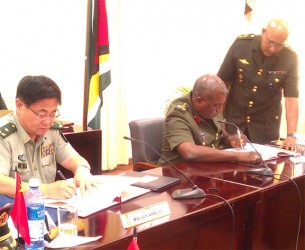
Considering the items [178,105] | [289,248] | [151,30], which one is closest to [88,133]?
[178,105]

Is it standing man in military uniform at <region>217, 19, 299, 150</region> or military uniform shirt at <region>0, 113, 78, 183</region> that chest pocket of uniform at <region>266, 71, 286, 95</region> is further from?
military uniform shirt at <region>0, 113, 78, 183</region>

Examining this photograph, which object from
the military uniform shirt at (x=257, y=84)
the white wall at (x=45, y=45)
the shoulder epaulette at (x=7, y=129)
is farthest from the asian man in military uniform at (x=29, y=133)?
the white wall at (x=45, y=45)

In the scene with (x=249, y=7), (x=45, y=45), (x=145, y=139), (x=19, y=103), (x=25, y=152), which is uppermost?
(x=249, y=7)

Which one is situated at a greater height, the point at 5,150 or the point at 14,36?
the point at 14,36

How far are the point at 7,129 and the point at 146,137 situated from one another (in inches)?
38.8

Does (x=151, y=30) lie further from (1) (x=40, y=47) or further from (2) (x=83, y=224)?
(2) (x=83, y=224)

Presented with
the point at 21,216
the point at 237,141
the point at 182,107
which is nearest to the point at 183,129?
the point at 182,107

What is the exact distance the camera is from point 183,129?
2.30m

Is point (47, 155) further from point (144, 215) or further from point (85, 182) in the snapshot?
point (144, 215)

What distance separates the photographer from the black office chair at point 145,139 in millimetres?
2510

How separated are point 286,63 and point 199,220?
1.69 metres

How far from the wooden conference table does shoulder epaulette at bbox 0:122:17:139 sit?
0.54 meters

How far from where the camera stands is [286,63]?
9.36ft

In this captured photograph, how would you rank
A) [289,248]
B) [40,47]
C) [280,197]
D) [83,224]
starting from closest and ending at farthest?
[83,224] < [280,197] < [289,248] < [40,47]
